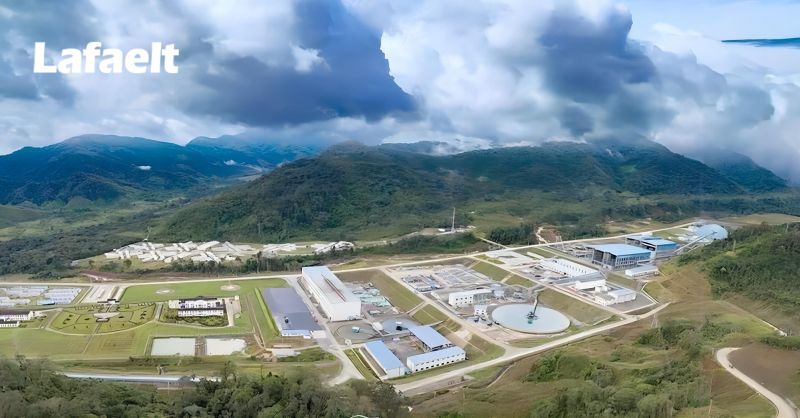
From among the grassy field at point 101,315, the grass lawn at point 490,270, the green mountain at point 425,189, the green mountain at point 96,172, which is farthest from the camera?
the green mountain at point 96,172

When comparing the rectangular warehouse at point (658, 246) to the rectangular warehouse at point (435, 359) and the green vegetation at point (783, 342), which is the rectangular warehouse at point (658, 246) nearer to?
the green vegetation at point (783, 342)

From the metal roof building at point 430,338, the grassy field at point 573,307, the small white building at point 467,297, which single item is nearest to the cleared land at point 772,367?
the grassy field at point 573,307

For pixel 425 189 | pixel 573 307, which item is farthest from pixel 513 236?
pixel 425 189

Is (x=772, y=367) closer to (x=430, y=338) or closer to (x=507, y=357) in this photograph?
(x=507, y=357)

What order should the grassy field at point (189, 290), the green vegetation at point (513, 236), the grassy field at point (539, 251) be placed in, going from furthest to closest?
the green vegetation at point (513, 236) → the grassy field at point (539, 251) → the grassy field at point (189, 290)

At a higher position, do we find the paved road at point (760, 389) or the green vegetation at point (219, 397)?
the paved road at point (760, 389)

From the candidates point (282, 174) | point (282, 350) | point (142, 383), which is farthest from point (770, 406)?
point (282, 174)

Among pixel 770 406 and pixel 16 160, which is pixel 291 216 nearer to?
pixel 770 406
